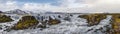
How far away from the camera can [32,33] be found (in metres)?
39.6

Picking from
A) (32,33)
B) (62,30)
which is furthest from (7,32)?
(62,30)

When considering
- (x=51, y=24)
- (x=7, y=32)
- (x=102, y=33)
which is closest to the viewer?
(x=102, y=33)

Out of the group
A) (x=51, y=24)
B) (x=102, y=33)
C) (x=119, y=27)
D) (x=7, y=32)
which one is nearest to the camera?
(x=119, y=27)

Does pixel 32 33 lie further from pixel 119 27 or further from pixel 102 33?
pixel 119 27

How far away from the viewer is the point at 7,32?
1652 inches

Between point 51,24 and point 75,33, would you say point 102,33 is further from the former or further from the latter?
point 51,24

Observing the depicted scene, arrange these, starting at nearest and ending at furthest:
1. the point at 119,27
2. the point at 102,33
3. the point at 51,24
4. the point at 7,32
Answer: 1. the point at 119,27
2. the point at 102,33
3. the point at 7,32
4. the point at 51,24

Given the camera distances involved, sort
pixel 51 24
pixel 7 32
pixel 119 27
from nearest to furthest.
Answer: pixel 119 27 < pixel 7 32 < pixel 51 24

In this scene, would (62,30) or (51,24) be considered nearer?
(62,30)

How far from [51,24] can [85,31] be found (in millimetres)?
8746

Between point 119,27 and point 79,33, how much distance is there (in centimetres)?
635

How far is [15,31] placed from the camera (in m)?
42.0

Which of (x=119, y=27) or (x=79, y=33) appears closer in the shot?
(x=119, y=27)

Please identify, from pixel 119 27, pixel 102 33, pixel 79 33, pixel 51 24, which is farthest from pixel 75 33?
pixel 51 24
